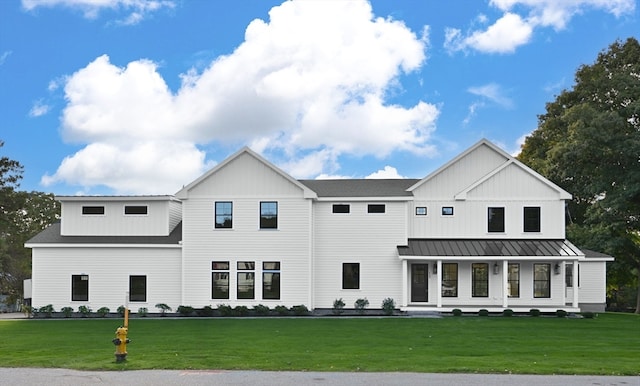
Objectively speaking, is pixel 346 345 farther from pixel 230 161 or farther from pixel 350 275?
pixel 230 161

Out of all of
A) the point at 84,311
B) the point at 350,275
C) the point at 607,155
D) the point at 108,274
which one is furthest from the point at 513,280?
the point at 84,311

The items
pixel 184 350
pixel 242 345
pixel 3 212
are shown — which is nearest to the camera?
pixel 184 350

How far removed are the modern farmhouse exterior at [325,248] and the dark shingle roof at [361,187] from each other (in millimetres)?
243

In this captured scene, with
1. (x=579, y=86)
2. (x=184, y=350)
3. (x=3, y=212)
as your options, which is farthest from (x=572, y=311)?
(x=3, y=212)

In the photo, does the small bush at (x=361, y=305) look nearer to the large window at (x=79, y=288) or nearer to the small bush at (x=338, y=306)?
the small bush at (x=338, y=306)

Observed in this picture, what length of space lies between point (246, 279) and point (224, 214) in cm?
343

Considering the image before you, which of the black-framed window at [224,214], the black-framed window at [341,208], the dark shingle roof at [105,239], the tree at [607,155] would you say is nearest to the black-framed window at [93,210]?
the dark shingle roof at [105,239]

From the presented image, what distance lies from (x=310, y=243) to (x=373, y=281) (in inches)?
146

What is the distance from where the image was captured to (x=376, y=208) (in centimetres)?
3412

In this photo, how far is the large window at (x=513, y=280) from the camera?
33.8 metres

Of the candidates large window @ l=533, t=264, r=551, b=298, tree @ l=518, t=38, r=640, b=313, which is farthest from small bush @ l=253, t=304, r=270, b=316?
tree @ l=518, t=38, r=640, b=313

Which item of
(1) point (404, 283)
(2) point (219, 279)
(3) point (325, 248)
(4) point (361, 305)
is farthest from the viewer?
(3) point (325, 248)

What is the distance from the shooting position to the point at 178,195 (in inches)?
1330

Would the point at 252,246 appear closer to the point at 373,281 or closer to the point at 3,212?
the point at 373,281
